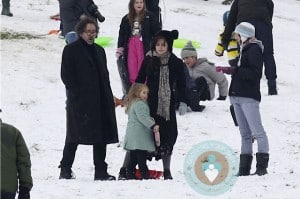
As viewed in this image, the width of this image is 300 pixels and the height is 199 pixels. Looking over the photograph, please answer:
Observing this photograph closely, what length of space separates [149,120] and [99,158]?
0.71m

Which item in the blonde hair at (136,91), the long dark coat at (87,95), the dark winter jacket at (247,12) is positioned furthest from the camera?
the dark winter jacket at (247,12)

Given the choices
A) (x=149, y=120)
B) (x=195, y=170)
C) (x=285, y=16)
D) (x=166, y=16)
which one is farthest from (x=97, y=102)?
(x=285, y=16)

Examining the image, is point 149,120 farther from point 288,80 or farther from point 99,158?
point 288,80

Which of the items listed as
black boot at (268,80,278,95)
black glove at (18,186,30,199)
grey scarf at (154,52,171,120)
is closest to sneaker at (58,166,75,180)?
grey scarf at (154,52,171,120)

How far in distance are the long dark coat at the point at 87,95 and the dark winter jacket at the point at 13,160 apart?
2613 millimetres

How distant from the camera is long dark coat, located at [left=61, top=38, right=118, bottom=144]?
8422mm

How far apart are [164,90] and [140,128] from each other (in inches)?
20.0

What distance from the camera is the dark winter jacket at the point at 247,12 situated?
11783 millimetres

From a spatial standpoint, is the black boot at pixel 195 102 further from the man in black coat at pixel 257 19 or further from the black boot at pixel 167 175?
the black boot at pixel 167 175

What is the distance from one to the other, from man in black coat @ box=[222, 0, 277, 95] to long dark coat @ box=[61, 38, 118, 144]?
3427 millimetres

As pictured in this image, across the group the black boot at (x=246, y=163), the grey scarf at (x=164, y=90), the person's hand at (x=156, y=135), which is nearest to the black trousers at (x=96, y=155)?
the person's hand at (x=156, y=135)

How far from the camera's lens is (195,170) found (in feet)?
28.5

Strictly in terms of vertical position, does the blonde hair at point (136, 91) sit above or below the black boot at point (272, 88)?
above

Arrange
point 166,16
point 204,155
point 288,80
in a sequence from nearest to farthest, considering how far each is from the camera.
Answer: point 204,155, point 288,80, point 166,16
